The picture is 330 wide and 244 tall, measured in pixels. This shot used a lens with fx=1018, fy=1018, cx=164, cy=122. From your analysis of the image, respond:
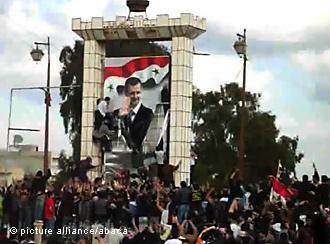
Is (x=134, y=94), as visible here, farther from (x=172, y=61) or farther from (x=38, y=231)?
(x=38, y=231)

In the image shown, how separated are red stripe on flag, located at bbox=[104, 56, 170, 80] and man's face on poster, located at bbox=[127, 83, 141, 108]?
22.6 inches

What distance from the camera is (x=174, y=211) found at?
26.4 m

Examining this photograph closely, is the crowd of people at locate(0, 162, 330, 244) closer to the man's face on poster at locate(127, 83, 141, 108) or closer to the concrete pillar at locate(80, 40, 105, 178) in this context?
the man's face on poster at locate(127, 83, 141, 108)

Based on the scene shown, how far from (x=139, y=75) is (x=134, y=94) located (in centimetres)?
83

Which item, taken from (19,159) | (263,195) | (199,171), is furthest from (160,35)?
(263,195)

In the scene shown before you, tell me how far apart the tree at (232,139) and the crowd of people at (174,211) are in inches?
883

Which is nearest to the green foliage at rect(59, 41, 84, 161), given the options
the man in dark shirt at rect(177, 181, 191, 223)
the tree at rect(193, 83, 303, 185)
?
the tree at rect(193, 83, 303, 185)

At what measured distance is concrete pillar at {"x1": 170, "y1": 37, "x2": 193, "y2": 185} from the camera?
41.0 meters

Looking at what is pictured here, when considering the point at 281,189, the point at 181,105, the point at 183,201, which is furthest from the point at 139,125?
the point at 281,189

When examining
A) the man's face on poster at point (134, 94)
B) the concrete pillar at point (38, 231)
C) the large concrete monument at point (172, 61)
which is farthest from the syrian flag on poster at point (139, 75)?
the concrete pillar at point (38, 231)

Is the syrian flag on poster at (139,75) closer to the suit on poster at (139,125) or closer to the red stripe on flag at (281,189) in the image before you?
the suit on poster at (139,125)

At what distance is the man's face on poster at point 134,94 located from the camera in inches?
1673

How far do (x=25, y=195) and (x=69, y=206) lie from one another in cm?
156

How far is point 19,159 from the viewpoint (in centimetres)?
4647
